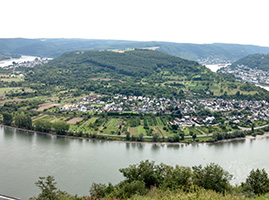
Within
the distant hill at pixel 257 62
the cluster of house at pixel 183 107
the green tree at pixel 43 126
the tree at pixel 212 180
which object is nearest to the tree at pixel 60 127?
the green tree at pixel 43 126

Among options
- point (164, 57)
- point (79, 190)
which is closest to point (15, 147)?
point (79, 190)

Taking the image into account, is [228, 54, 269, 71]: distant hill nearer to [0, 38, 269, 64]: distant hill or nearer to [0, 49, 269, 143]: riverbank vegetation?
[0, 38, 269, 64]: distant hill

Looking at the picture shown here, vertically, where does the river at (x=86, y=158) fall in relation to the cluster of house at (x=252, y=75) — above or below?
below

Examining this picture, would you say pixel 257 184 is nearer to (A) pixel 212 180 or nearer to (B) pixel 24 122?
(A) pixel 212 180

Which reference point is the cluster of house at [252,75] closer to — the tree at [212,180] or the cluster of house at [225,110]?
the cluster of house at [225,110]

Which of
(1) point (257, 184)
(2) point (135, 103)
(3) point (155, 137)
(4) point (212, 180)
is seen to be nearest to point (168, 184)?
(4) point (212, 180)

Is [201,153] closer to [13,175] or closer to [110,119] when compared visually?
[110,119]

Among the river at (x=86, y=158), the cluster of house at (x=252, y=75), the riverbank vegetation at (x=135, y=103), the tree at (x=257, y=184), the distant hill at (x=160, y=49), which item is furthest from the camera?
the distant hill at (x=160, y=49)
